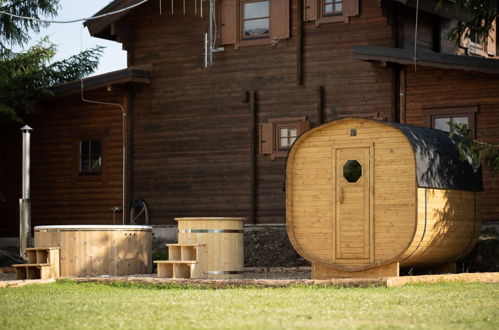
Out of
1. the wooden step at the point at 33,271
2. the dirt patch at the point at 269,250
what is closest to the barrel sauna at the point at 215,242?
the wooden step at the point at 33,271

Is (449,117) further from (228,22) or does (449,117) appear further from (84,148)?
(84,148)

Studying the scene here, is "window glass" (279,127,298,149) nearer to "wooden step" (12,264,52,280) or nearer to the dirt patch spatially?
the dirt patch

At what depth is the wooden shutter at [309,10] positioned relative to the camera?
25.6 meters

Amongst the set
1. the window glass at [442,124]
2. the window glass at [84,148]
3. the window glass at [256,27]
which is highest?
the window glass at [256,27]

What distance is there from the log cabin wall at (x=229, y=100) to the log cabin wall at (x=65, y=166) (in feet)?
2.74

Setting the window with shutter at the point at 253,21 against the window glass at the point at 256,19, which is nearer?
the window with shutter at the point at 253,21

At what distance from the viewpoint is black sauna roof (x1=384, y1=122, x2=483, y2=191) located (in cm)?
1822

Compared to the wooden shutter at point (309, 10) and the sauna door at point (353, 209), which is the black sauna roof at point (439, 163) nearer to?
the sauna door at point (353, 209)

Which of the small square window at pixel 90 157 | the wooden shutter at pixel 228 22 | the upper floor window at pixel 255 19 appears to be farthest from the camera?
the small square window at pixel 90 157

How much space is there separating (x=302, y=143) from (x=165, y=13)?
9882mm

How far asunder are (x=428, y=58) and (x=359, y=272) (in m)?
6.22

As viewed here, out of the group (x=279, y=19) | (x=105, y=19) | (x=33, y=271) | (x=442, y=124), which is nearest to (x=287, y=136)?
(x=279, y=19)

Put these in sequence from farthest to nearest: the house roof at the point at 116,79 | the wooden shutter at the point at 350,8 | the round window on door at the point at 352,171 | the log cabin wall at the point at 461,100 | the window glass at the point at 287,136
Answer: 1. the house roof at the point at 116,79
2. the window glass at the point at 287,136
3. the wooden shutter at the point at 350,8
4. the log cabin wall at the point at 461,100
5. the round window on door at the point at 352,171

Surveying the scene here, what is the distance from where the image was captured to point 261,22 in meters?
26.5
